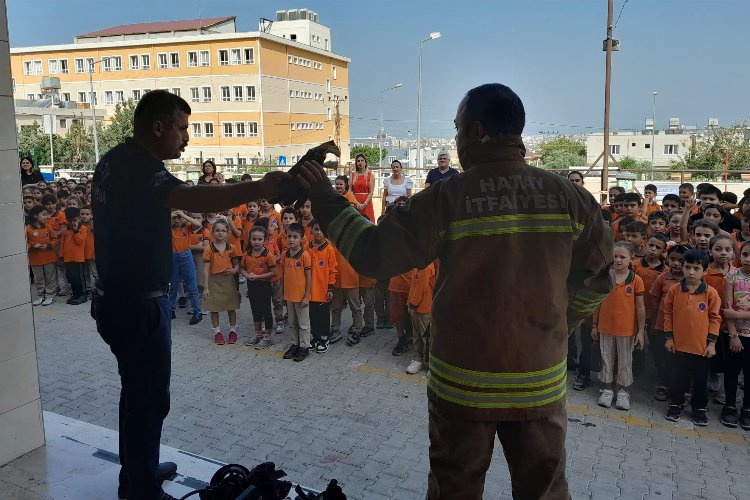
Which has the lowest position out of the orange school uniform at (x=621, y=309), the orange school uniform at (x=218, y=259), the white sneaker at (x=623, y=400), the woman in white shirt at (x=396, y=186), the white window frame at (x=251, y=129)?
the white sneaker at (x=623, y=400)

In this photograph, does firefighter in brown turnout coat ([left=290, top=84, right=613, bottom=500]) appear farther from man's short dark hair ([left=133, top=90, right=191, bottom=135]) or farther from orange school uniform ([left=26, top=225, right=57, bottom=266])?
orange school uniform ([left=26, top=225, right=57, bottom=266])

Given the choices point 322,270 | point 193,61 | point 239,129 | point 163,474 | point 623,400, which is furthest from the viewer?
point 193,61

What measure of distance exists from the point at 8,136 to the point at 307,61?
198 feet

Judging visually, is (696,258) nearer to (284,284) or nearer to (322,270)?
(322,270)

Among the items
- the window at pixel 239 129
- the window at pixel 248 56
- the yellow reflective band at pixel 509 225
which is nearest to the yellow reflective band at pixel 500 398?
the yellow reflective band at pixel 509 225

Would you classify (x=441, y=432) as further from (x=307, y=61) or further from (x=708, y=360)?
(x=307, y=61)

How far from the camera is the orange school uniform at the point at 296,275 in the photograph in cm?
664

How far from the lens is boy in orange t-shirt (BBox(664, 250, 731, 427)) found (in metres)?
5.05

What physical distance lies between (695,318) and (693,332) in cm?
12

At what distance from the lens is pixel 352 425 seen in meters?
4.94

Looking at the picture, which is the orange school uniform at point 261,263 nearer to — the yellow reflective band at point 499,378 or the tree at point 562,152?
the yellow reflective band at point 499,378

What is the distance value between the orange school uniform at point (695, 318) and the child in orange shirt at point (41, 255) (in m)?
8.75

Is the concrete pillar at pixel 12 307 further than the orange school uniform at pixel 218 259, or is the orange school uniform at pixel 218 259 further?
the orange school uniform at pixel 218 259

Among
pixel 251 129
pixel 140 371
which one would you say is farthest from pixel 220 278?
pixel 251 129
